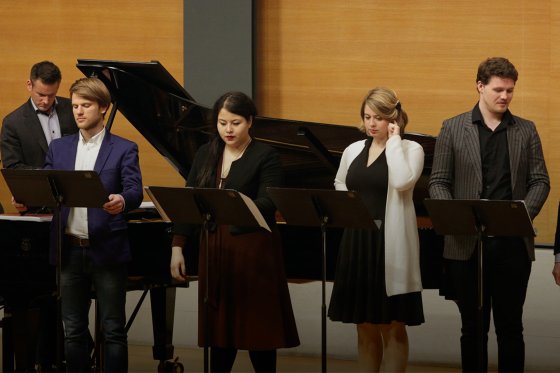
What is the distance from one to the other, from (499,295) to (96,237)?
5.16ft

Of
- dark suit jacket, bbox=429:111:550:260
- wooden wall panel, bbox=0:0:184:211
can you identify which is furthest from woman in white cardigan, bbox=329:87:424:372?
wooden wall panel, bbox=0:0:184:211

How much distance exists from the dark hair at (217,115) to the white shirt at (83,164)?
0.43 meters

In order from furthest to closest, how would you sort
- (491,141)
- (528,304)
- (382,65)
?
(382,65) < (528,304) < (491,141)

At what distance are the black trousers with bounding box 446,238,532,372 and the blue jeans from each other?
1327 mm

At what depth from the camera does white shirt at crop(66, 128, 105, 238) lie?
13.5 ft

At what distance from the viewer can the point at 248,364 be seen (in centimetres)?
606

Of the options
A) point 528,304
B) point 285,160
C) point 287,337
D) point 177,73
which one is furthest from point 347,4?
point 287,337

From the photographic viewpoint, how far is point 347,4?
641 centimetres

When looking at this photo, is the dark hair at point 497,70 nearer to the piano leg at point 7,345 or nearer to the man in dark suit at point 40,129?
the man in dark suit at point 40,129

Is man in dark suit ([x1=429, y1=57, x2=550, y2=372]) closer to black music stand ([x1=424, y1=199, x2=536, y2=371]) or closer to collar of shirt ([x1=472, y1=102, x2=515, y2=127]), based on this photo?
collar of shirt ([x1=472, y1=102, x2=515, y2=127])

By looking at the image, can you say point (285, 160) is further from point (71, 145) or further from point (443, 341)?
point (443, 341)

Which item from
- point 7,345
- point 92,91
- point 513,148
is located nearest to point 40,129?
point 7,345

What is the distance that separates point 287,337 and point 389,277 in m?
0.47

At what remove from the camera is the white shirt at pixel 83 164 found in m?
4.11
